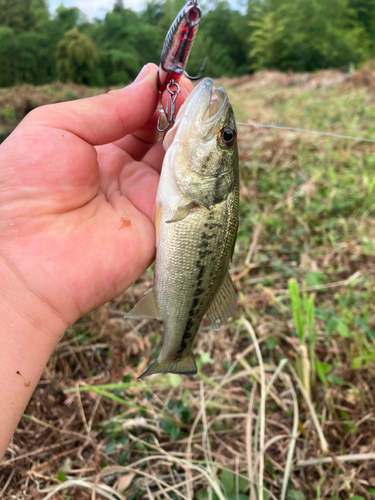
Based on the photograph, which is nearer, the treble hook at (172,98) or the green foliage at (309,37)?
the treble hook at (172,98)

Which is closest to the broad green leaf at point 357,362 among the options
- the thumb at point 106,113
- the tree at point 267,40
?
the thumb at point 106,113

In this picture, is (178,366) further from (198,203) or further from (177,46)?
(177,46)

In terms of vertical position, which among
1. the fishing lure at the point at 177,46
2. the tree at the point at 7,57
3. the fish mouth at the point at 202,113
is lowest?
the fish mouth at the point at 202,113

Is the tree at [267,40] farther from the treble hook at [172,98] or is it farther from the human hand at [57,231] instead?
the human hand at [57,231]

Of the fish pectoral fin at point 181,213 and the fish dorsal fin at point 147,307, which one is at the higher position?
the fish pectoral fin at point 181,213

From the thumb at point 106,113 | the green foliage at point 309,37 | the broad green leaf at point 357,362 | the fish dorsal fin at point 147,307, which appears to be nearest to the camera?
the thumb at point 106,113

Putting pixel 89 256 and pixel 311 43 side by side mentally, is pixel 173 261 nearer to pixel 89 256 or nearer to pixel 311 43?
pixel 89 256
